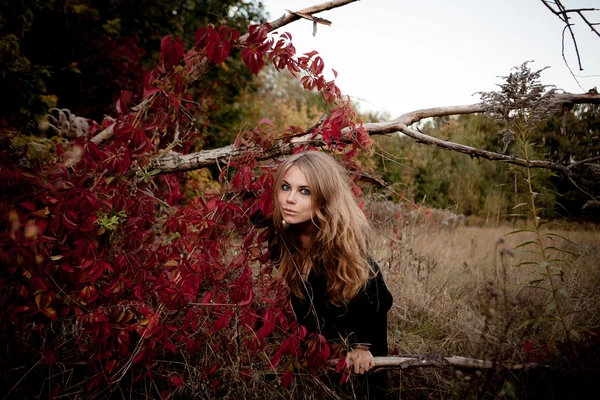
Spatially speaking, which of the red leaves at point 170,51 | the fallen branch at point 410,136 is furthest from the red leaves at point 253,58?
the fallen branch at point 410,136

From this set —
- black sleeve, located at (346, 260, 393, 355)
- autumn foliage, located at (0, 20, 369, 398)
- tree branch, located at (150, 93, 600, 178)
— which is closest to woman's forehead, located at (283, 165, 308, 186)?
autumn foliage, located at (0, 20, 369, 398)

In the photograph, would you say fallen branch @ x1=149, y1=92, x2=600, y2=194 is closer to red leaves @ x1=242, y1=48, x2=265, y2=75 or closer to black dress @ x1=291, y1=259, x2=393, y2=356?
red leaves @ x1=242, y1=48, x2=265, y2=75

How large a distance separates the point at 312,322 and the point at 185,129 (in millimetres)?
1507

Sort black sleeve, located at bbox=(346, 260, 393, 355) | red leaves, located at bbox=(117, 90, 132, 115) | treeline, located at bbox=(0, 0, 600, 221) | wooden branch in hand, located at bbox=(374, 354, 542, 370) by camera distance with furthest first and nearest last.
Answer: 1. treeline, located at bbox=(0, 0, 600, 221)
2. black sleeve, located at bbox=(346, 260, 393, 355)
3. red leaves, located at bbox=(117, 90, 132, 115)
4. wooden branch in hand, located at bbox=(374, 354, 542, 370)

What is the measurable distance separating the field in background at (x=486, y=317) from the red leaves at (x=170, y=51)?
5.38 ft

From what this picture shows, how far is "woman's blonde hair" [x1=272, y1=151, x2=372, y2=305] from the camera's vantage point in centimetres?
184

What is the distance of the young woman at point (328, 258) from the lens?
71.7 inches

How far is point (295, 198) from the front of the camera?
1.81 meters

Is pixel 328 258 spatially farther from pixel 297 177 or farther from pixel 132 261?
pixel 132 261

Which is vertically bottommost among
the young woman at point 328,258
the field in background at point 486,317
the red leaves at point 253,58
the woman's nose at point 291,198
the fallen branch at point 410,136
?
the field in background at point 486,317

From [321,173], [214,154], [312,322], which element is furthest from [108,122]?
[312,322]

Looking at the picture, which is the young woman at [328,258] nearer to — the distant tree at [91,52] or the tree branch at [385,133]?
the tree branch at [385,133]

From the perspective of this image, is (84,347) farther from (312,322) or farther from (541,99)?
(541,99)

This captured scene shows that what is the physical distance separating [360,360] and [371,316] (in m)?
0.25
